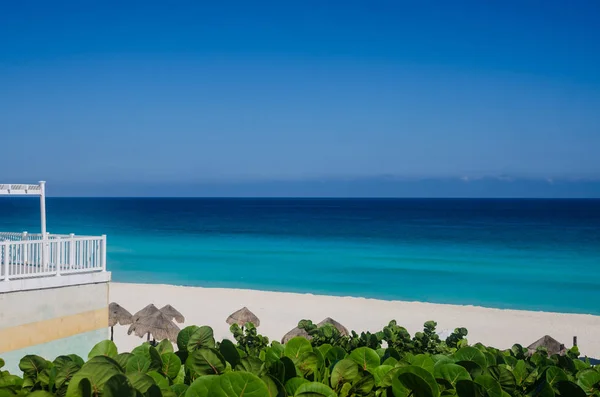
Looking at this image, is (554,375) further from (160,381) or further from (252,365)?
(160,381)

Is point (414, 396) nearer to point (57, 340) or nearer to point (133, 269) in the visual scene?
point (57, 340)

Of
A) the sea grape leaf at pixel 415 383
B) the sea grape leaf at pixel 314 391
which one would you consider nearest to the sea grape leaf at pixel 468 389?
the sea grape leaf at pixel 415 383

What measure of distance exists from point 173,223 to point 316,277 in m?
61.2

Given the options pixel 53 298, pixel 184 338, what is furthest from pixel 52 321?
pixel 184 338

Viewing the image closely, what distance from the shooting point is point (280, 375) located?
2285 millimetres

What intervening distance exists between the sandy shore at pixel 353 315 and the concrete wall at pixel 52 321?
4841 millimetres

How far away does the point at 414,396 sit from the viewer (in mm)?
1958

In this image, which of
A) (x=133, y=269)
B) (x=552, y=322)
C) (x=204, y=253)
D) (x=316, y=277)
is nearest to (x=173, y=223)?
(x=204, y=253)

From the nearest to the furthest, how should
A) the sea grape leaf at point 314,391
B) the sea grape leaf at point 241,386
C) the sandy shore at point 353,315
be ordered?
the sea grape leaf at point 241,386 < the sea grape leaf at point 314,391 < the sandy shore at point 353,315

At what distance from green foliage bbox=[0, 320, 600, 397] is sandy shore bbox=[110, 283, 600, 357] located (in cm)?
1673

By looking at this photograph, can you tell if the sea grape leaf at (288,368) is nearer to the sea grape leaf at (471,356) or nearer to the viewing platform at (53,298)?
the sea grape leaf at (471,356)

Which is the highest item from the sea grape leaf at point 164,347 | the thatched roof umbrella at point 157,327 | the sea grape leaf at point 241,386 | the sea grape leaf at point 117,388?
the sea grape leaf at point 241,386

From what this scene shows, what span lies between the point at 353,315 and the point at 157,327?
11.2 meters

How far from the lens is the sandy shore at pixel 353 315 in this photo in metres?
21.7
